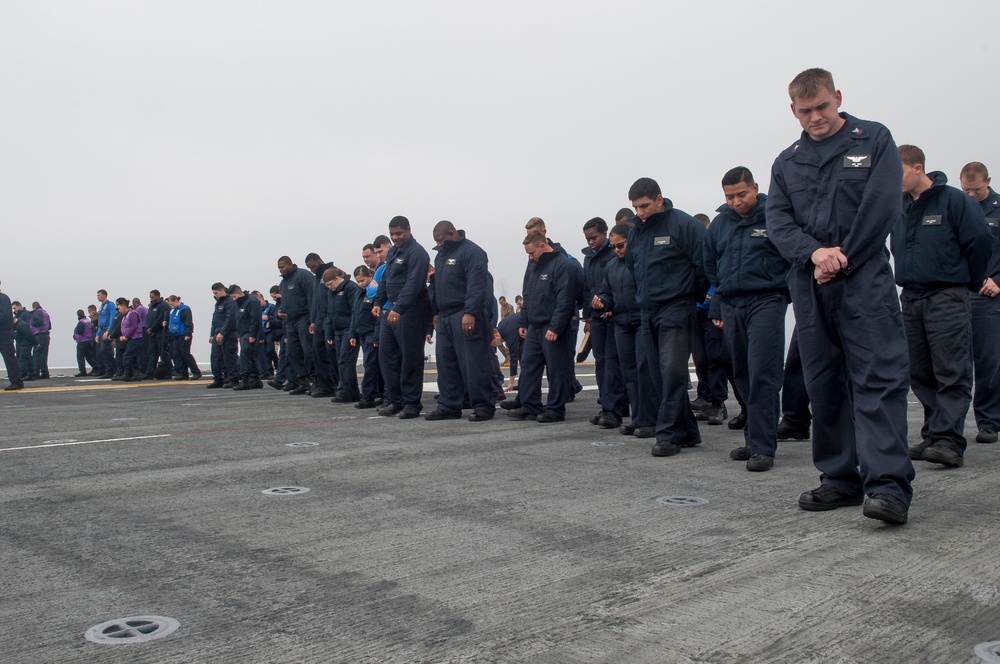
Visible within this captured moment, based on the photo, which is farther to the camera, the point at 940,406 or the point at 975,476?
the point at 940,406

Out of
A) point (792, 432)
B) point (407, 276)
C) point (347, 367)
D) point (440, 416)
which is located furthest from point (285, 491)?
point (347, 367)

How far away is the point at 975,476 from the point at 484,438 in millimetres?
3623

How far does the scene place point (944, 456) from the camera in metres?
5.50

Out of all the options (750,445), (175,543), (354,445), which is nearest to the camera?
(175,543)

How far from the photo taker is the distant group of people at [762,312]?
159 inches

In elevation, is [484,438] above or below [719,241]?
below

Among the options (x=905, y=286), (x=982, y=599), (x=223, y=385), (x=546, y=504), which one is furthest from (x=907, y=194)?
(x=223, y=385)

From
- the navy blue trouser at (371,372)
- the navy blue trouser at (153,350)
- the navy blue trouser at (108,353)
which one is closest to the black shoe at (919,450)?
the navy blue trouser at (371,372)

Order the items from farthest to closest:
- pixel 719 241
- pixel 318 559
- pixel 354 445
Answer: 1. pixel 354 445
2. pixel 719 241
3. pixel 318 559

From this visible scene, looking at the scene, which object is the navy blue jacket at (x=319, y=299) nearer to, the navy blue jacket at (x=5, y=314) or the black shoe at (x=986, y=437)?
the navy blue jacket at (x=5, y=314)

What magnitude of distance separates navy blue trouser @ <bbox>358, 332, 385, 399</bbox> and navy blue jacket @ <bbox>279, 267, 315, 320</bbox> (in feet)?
8.45

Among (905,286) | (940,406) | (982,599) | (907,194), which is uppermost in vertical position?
(907,194)

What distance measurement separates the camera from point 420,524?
4.11 m

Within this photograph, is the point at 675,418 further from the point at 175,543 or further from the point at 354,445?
the point at 175,543
